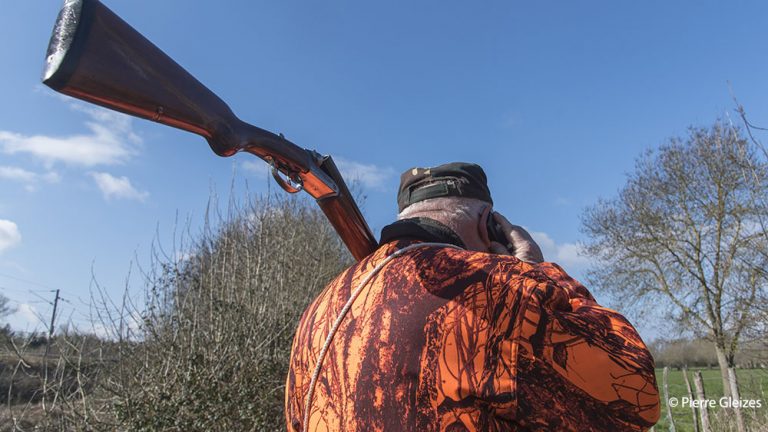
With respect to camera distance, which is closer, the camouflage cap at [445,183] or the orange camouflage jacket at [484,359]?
the orange camouflage jacket at [484,359]

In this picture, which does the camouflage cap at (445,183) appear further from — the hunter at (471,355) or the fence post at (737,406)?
the fence post at (737,406)

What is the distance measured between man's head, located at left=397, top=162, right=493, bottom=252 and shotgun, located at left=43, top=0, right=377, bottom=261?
486 mm

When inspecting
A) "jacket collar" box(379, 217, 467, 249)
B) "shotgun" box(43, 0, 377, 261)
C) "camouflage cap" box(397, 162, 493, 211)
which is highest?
"camouflage cap" box(397, 162, 493, 211)

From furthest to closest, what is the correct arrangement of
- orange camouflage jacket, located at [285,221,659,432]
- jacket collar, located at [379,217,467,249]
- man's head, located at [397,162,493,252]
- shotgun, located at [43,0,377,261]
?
man's head, located at [397,162,493,252], jacket collar, located at [379,217,467,249], orange camouflage jacket, located at [285,221,659,432], shotgun, located at [43,0,377,261]

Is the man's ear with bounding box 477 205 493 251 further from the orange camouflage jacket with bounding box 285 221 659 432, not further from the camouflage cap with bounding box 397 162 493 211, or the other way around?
the orange camouflage jacket with bounding box 285 221 659 432

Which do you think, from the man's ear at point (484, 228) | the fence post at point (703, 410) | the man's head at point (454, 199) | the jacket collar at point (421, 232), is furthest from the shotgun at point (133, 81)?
the fence post at point (703, 410)

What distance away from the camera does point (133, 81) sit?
0.90 metres

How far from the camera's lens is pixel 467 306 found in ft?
3.76

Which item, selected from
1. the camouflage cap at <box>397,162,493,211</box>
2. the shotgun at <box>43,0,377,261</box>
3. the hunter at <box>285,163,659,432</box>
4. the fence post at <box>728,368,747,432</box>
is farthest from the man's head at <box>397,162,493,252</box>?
the fence post at <box>728,368,747,432</box>

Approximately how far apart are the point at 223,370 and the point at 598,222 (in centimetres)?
1759

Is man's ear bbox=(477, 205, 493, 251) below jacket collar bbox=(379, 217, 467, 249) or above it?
above

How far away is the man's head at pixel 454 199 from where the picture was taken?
5.06 feet

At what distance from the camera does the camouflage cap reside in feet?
5.21

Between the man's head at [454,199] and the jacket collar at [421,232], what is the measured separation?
0.05 metres
